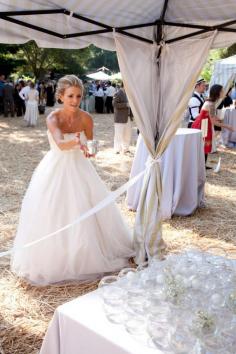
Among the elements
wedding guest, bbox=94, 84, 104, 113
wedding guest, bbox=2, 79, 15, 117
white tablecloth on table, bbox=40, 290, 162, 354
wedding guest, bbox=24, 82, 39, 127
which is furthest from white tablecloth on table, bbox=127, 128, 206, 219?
wedding guest, bbox=94, 84, 104, 113

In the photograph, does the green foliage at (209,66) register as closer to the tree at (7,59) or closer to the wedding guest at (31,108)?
the tree at (7,59)

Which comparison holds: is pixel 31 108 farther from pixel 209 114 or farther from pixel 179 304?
pixel 179 304

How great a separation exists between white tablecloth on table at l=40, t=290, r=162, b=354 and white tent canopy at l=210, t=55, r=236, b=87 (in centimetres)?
1531

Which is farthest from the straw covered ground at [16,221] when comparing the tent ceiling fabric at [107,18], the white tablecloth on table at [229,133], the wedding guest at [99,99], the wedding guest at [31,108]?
the wedding guest at [99,99]

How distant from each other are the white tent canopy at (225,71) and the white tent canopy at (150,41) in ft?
40.8

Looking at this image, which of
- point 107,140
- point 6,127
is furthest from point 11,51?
point 107,140

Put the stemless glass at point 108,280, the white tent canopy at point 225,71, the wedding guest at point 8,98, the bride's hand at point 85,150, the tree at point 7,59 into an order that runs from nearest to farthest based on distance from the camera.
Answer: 1. the stemless glass at point 108,280
2. the bride's hand at point 85,150
3. the white tent canopy at point 225,71
4. the wedding guest at point 8,98
5. the tree at point 7,59

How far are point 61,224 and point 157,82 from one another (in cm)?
174

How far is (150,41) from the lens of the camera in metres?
4.30

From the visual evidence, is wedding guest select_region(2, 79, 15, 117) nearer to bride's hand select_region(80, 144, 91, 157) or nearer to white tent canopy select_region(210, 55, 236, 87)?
white tent canopy select_region(210, 55, 236, 87)

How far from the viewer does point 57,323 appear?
6.23 feet

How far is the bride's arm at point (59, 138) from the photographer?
13.0 feet

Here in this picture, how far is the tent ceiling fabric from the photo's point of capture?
3584mm

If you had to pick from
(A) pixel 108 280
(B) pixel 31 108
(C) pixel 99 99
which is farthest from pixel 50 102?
(A) pixel 108 280
